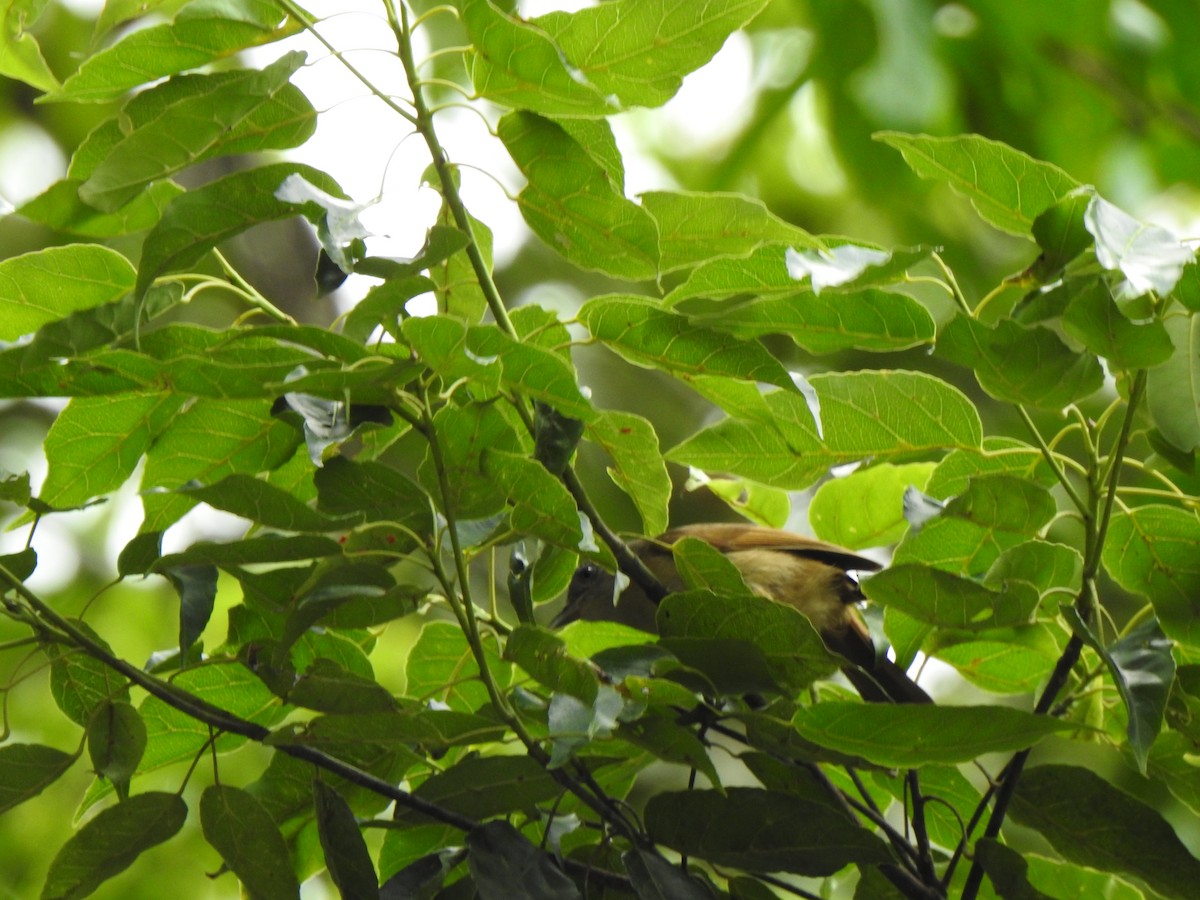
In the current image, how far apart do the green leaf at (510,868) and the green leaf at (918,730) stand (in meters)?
0.30

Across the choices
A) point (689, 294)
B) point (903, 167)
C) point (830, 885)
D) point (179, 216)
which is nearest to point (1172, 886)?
point (830, 885)

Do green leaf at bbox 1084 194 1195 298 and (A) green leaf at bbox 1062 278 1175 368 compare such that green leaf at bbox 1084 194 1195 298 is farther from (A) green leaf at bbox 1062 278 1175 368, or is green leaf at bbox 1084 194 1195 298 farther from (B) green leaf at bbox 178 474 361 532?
(B) green leaf at bbox 178 474 361 532

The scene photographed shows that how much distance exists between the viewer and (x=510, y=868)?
4.23 feet

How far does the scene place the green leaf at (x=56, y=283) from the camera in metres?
1.42

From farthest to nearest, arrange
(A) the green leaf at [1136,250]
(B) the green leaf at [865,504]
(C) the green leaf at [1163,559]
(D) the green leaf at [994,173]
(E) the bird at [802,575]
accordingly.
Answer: (E) the bird at [802,575] < (B) the green leaf at [865,504] < (C) the green leaf at [1163,559] < (D) the green leaf at [994,173] < (A) the green leaf at [1136,250]

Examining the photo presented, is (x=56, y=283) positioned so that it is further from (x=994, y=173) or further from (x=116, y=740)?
(x=994, y=173)

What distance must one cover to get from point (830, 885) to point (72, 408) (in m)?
1.24

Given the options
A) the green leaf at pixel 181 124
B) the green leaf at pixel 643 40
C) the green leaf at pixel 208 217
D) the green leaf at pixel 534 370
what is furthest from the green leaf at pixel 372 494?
the green leaf at pixel 643 40

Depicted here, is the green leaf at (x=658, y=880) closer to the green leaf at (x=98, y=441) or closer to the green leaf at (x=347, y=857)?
the green leaf at (x=347, y=857)

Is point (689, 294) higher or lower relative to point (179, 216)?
lower

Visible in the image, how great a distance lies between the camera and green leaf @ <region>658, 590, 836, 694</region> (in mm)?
1349

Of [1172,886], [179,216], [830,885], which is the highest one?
[179,216]

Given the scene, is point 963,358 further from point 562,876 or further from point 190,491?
point 190,491

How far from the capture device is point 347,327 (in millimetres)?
1237
